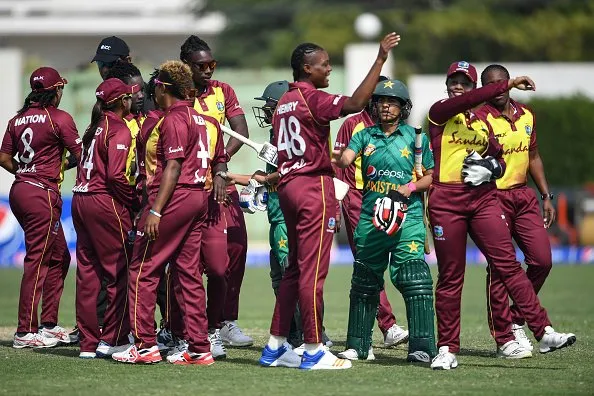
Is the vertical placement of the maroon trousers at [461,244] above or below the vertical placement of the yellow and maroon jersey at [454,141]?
below

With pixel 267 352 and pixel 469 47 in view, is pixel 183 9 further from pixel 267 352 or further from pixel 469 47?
pixel 267 352

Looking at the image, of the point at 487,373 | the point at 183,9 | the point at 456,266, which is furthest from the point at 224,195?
the point at 183,9

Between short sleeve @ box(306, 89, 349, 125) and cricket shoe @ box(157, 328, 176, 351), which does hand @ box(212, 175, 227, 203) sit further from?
cricket shoe @ box(157, 328, 176, 351)

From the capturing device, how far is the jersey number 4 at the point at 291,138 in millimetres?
9773

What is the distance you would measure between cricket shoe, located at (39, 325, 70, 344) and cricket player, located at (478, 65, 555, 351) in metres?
4.14

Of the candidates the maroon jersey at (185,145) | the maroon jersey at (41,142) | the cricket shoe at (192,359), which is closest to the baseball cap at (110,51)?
the maroon jersey at (41,142)

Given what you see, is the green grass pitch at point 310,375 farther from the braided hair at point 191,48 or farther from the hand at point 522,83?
the braided hair at point 191,48

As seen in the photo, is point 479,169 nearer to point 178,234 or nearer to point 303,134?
point 303,134

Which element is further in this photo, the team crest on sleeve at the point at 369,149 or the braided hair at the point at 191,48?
the braided hair at the point at 191,48

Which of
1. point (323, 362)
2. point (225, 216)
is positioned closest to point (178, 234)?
point (225, 216)

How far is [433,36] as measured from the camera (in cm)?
4228

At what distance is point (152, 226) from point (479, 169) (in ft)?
9.06

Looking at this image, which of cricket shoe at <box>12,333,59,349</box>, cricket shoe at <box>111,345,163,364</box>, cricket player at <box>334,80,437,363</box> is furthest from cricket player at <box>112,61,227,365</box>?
cricket shoe at <box>12,333,59,349</box>

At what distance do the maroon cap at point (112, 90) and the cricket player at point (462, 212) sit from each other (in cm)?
278
